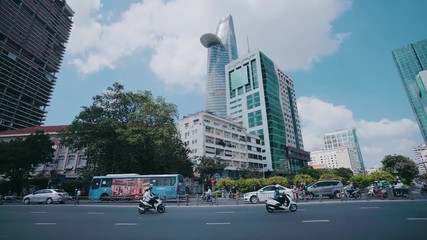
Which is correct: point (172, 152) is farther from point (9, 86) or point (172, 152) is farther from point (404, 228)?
point (9, 86)

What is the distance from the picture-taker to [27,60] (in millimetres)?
84938

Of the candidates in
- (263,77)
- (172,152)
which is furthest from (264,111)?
(172,152)

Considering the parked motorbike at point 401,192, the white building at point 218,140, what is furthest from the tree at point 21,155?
the parked motorbike at point 401,192

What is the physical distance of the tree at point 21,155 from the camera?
112ft

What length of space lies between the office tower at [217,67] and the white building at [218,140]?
7686 cm

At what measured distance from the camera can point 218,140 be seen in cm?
6800

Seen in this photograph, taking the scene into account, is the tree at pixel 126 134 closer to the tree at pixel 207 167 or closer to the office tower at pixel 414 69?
the tree at pixel 207 167

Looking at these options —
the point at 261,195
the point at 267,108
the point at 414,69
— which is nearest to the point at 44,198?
the point at 261,195

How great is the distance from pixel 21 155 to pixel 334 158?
184327 mm

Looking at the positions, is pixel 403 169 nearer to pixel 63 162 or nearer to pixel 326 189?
pixel 326 189

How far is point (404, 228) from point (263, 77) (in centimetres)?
9755

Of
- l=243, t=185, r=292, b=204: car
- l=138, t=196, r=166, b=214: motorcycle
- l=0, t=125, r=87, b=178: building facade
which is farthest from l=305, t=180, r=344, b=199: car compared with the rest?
l=0, t=125, r=87, b=178: building facade

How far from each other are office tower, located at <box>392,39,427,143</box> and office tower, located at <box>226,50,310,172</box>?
68.7m

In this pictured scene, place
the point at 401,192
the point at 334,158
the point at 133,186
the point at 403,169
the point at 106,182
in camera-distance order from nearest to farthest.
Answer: the point at 401,192 → the point at 133,186 → the point at 106,182 → the point at 403,169 → the point at 334,158
